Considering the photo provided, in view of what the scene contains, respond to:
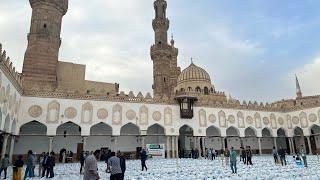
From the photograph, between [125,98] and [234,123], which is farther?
[234,123]

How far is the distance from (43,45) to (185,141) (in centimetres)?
2011

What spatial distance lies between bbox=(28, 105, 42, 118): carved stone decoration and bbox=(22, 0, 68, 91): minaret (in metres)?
6.98

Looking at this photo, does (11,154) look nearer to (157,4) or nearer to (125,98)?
(125,98)

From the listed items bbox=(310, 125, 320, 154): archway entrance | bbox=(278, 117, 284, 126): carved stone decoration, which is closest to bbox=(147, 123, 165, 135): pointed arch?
bbox=(278, 117, 284, 126): carved stone decoration

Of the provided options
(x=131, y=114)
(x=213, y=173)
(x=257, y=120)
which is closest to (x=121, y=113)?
(x=131, y=114)

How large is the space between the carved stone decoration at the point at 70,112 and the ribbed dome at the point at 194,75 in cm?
2054

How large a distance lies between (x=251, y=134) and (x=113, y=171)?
2936cm

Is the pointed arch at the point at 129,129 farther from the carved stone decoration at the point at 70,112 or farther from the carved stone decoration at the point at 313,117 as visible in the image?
the carved stone decoration at the point at 313,117

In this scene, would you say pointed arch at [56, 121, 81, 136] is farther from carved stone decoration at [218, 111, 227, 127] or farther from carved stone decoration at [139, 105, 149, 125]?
carved stone decoration at [218, 111, 227, 127]

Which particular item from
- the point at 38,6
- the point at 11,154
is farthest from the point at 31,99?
the point at 38,6

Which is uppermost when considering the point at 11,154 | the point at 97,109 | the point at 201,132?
the point at 97,109

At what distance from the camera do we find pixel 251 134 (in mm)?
33062

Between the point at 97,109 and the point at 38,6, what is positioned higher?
the point at 38,6

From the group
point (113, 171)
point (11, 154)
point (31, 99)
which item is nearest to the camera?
point (113, 171)
